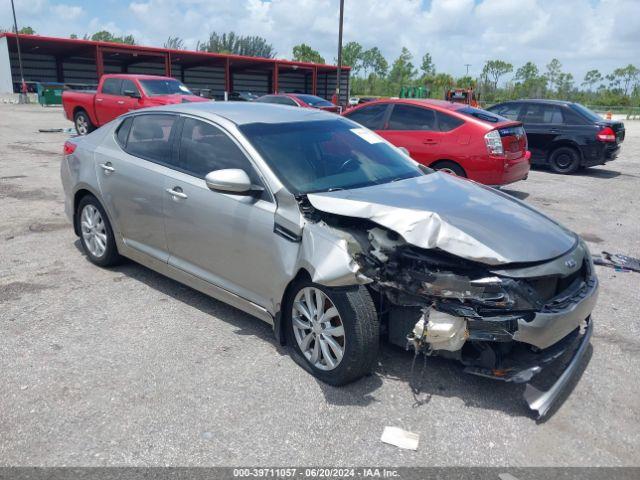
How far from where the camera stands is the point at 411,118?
920 cm

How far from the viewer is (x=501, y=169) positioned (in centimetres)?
837

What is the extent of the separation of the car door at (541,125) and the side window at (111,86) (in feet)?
33.9

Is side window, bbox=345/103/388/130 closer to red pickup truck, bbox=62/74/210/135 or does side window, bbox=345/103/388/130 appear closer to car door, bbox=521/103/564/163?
car door, bbox=521/103/564/163

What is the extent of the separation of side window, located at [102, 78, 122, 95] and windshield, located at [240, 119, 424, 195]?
11775 mm

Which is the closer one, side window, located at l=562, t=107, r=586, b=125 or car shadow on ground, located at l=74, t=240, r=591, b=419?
car shadow on ground, located at l=74, t=240, r=591, b=419

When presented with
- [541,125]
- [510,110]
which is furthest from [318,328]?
[510,110]

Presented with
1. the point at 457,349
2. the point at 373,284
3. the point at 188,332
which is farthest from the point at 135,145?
the point at 457,349

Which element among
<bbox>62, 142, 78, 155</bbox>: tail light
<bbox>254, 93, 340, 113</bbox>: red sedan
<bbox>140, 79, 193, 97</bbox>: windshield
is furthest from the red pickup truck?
<bbox>62, 142, 78, 155</bbox>: tail light

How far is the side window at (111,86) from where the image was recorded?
1476 centimetres

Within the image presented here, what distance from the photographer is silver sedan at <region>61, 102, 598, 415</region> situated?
315 centimetres

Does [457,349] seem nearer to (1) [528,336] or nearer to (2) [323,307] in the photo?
(1) [528,336]

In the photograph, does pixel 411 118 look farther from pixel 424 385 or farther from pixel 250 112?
pixel 424 385

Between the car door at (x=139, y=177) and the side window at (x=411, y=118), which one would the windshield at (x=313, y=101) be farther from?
the car door at (x=139, y=177)

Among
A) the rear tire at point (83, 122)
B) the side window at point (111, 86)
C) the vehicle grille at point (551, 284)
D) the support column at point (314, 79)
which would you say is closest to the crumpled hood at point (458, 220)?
the vehicle grille at point (551, 284)
